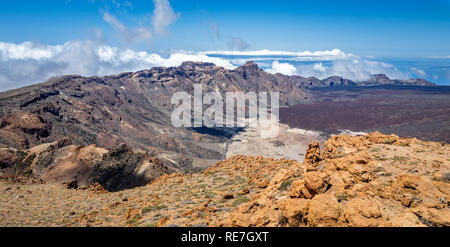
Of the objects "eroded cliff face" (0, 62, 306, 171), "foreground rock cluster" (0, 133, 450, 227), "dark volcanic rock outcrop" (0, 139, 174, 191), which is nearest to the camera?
"foreground rock cluster" (0, 133, 450, 227)

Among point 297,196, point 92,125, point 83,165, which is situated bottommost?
point 92,125

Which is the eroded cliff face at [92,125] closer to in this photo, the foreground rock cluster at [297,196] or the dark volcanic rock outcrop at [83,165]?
the dark volcanic rock outcrop at [83,165]

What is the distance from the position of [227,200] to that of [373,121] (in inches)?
7776

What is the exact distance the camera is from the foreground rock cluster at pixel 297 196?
7867mm

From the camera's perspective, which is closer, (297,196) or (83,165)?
(297,196)

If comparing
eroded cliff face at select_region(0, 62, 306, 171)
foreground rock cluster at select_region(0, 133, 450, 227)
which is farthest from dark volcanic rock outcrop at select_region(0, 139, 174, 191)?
foreground rock cluster at select_region(0, 133, 450, 227)

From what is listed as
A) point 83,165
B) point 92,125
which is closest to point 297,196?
point 83,165

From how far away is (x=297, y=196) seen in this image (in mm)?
9656

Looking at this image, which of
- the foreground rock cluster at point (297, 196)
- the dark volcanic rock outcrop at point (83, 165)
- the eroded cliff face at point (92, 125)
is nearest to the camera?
the foreground rock cluster at point (297, 196)

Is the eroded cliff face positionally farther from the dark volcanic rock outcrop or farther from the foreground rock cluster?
the foreground rock cluster

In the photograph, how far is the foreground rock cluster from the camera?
787 cm

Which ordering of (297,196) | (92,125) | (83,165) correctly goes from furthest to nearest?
(92,125) < (83,165) < (297,196)

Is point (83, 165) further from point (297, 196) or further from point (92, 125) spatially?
point (92, 125)

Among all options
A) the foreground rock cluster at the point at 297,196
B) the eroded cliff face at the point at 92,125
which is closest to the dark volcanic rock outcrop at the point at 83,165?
the eroded cliff face at the point at 92,125
